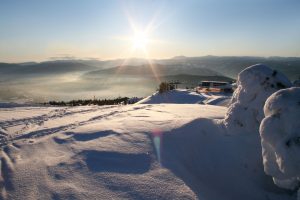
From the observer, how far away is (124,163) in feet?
16.9

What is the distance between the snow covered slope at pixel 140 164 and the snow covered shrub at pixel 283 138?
3.21 feet

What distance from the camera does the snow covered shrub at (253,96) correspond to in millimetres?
6204

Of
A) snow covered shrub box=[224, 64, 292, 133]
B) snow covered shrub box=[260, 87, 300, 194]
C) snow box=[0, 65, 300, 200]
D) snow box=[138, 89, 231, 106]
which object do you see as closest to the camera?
snow covered shrub box=[260, 87, 300, 194]

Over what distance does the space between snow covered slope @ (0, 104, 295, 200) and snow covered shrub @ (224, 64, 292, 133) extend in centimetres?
32

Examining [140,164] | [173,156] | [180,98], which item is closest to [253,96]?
[173,156]

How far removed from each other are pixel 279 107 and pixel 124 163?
3.05 meters

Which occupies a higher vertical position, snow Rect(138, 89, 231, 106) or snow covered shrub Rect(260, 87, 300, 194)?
snow covered shrub Rect(260, 87, 300, 194)

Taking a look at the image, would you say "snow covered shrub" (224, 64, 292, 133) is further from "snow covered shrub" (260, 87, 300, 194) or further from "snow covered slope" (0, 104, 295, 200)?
"snow covered shrub" (260, 87, 300, 194)

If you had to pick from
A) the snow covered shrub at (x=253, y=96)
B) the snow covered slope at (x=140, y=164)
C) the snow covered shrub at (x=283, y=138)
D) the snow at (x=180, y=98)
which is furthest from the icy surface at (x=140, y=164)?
the snow at (x=180, y=98)

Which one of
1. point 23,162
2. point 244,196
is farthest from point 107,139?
point 244,196

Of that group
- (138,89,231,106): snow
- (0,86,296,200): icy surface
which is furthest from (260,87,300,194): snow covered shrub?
(138,89,231,106): snow

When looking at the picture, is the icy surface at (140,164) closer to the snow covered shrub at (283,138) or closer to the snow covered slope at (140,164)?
the snow covered slope at (140,164)

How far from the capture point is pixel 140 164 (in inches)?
201

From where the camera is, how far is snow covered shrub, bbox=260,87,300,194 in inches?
158
